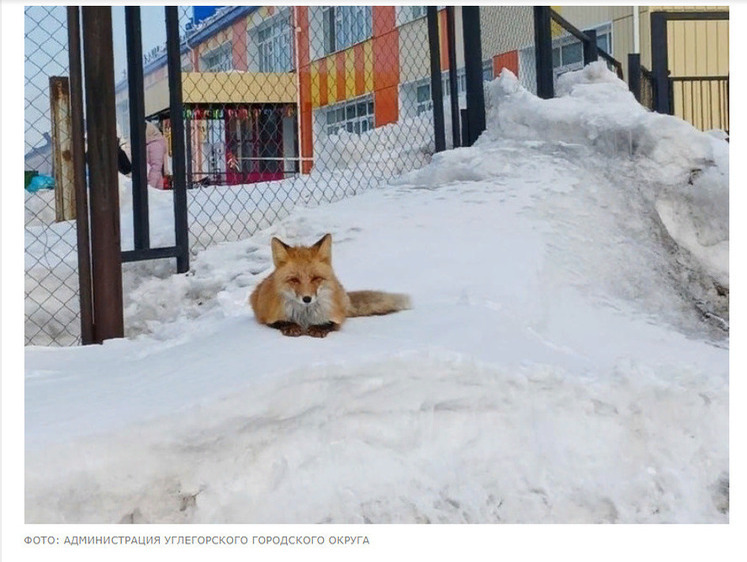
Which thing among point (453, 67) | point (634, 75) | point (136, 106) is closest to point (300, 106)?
point (634, 75)

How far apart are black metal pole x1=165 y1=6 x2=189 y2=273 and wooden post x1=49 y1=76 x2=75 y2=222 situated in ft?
1.80

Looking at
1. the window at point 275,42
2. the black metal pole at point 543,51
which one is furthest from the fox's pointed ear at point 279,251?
the window at point 275,42

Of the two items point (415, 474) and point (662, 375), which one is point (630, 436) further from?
point (415, 474)

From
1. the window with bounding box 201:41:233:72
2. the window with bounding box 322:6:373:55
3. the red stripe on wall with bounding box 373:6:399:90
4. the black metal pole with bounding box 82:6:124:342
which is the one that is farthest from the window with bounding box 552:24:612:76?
the black metal pole with bounding box 82:6:124:342

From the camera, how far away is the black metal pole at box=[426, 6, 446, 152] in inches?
268

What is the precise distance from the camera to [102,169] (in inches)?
183

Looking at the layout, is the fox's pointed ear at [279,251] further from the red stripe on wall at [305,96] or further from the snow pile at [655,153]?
the red stripe on wall at [305,96]

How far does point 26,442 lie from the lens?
2846 mm

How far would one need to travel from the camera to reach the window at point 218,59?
999 centimetres

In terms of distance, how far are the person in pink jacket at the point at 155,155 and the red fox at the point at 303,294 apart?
528 centimetres

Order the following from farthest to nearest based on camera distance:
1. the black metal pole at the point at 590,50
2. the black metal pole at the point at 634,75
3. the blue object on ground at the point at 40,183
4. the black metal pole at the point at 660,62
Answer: the black metal pole at the point at 634,75 → the black metal pole at the point at 590,50 → the black metal pole at the point at 660,62 → the blue object on ground at the point at 40,183

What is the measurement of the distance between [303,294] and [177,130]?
1.97 metres

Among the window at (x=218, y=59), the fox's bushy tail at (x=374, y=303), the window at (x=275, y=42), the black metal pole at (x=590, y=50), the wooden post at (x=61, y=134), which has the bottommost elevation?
the fox's bushy tail at (x=374, y=303)

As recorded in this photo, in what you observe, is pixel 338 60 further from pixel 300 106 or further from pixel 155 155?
pixel 155 155
